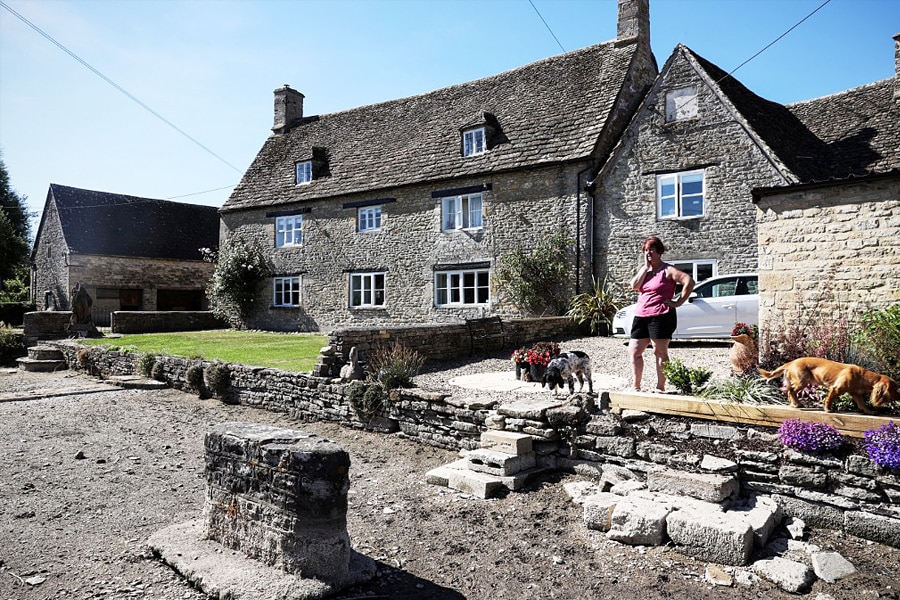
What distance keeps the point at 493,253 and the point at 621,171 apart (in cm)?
483

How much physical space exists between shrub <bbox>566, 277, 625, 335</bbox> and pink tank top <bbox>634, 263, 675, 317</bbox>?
31.7 ft

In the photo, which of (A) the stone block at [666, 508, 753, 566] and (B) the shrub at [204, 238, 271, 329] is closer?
(A) the stone block at [666, 508, 753, 566]

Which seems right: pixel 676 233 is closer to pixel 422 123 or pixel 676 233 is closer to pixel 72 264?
pixel 422 123

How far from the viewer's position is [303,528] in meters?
4.02

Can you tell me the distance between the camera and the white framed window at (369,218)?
2241cm

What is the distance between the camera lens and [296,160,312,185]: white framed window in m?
25.0

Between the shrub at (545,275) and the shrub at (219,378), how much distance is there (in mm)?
9394

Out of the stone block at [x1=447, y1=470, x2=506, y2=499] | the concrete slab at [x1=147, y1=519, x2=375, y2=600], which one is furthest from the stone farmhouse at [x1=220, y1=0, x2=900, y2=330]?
the concrete slab at [x1=147, y1=519, x2=375, y2=600]

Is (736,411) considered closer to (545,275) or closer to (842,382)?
(842,382)

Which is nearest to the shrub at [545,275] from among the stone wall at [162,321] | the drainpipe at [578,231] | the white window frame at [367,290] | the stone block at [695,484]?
the drainpipe at [578,231]

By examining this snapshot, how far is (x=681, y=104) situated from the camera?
16.4m

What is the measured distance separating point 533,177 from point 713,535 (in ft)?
49.6

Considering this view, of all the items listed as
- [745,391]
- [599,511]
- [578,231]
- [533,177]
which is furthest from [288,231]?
[599,511]

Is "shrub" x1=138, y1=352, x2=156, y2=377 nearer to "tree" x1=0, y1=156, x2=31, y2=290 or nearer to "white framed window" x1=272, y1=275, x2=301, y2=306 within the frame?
"white framed window" x1=272, y1=275, x2=301, y2=306
